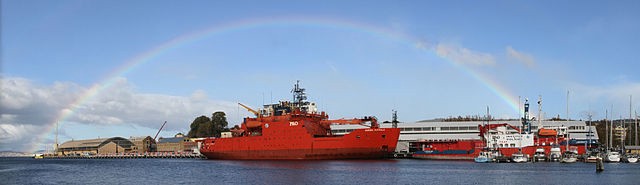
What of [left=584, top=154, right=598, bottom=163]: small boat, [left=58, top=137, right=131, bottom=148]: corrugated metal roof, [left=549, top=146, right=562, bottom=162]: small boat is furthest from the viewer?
[left=58, top=137, right=131, bottom=148]: corrugated metal roof

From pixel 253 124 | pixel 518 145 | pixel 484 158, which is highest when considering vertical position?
pixel 253 124

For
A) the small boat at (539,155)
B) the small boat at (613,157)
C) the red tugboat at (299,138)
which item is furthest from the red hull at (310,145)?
the small boat at (613,157)

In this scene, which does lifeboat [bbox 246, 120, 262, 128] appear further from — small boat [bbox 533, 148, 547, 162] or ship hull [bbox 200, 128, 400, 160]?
small boat [bbox 533, 148, 547, 162]

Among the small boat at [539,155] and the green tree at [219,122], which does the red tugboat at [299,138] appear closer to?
the small boat at [539,155]

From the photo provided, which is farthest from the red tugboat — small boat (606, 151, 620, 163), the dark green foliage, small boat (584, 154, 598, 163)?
the dark green foliage

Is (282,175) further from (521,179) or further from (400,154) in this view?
(400,154)

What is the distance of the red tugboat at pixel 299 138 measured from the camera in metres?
78.3

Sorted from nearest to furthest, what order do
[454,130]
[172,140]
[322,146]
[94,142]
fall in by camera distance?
[322,146], [454,130], [172,140], [94,142]

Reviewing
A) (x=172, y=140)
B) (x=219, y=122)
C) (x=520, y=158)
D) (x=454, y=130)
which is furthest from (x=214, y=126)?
(x=520, y=158)

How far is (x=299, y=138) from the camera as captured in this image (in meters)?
82.0

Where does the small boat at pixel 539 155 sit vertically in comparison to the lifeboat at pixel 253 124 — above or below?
below

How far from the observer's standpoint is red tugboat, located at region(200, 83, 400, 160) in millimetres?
78312

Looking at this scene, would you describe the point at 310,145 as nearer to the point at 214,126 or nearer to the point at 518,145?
the point at 518,145

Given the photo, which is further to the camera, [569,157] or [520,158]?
[520,158]
